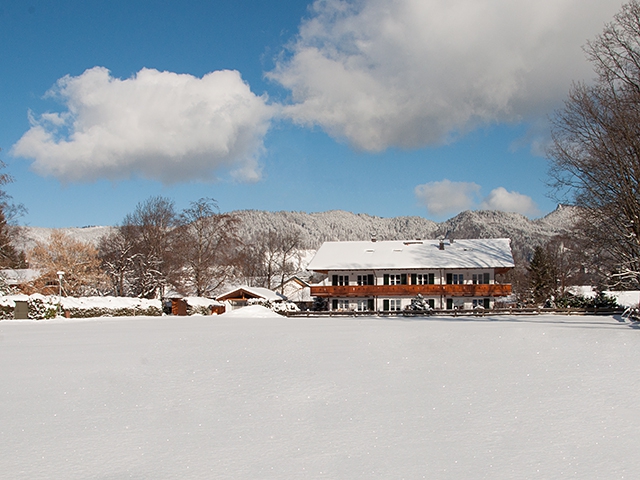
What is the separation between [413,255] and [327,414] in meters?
46.4

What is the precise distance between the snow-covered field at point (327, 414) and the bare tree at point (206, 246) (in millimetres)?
39998

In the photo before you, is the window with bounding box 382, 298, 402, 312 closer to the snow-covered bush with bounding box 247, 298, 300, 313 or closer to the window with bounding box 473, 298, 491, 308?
the window with bounding box 473, 298, 491, 308

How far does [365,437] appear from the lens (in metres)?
7.44

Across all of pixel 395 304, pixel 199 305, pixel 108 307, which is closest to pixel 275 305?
pixel 199 305

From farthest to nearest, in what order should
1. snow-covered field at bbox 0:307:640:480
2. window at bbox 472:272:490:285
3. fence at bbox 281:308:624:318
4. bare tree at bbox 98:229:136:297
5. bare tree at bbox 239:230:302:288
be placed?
bare tree at bbox 239:230:302:288
bare tree at bbox 98:229:136:297
window at bbox 472:272:490:285
fence at bbox 281:308:624:318
snow-covered field at bbox 0:307:640:480

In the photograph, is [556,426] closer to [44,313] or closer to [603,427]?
[603,427]

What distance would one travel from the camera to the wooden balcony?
48.5 meters

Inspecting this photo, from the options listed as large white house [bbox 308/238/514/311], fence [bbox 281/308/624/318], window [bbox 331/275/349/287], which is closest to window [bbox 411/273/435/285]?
large white house [bbox 308/238/514/311]

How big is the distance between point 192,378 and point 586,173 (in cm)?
2148

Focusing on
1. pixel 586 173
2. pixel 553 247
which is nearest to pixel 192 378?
pixel 586 173

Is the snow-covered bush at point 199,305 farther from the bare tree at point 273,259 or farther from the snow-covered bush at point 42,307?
the bare tree at point 273,259

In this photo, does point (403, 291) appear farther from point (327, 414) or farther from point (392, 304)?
point (327, 414)

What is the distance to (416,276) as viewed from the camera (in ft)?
170

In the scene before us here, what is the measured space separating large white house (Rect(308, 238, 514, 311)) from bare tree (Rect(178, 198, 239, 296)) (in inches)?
388
